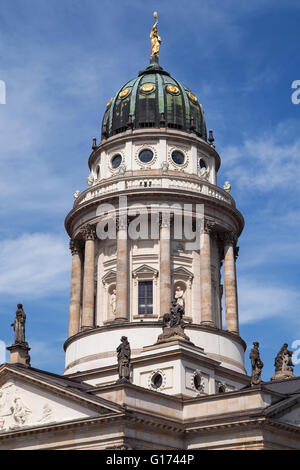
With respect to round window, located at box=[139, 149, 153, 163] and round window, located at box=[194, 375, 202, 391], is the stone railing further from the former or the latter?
round window, located at box=[194, 375, 202, 391]

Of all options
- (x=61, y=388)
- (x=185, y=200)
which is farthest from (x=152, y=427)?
(x=185, y=200)

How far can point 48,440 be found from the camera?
4050 centimetres

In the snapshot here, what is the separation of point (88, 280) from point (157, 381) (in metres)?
11.2

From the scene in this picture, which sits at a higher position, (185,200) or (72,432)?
(185,200)

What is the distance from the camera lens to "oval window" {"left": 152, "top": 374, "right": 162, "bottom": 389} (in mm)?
45719

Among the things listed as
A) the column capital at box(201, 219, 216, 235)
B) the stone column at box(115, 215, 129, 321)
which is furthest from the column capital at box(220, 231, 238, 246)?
the stone column at box(115, 215, 129, 321)

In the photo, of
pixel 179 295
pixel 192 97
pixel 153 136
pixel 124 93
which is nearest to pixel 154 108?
pixel 153 136

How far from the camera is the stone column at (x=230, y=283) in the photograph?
5459 centimetres

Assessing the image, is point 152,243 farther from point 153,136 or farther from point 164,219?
point 153,136

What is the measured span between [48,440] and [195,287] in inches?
671

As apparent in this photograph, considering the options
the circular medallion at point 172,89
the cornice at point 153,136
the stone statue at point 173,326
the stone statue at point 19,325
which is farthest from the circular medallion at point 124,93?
the stone statue at point 19,325

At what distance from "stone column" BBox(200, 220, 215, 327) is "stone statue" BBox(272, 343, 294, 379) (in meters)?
6.81

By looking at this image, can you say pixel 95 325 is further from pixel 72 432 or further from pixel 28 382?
pixel 72 432
